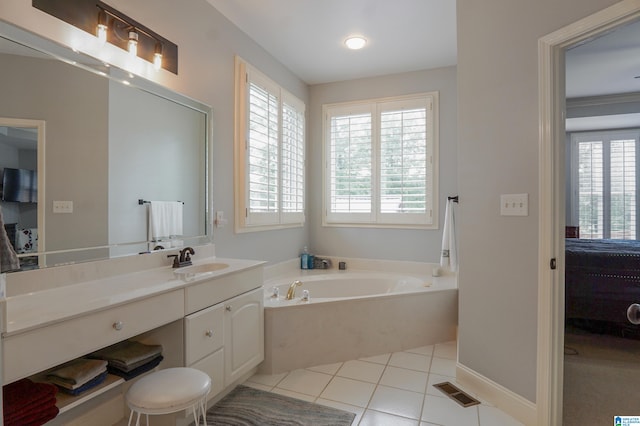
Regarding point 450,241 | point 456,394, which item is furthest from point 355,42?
point 456,394

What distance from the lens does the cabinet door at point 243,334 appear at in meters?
2.09

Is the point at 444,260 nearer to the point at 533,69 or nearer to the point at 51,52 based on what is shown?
the point at 533,69

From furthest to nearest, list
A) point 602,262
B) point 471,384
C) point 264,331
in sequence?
point 602,262 < point 264,331 < point 471,384

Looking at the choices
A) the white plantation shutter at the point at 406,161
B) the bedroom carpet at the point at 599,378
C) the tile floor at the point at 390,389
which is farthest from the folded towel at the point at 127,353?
the white plantation shutter at the point at 406,161

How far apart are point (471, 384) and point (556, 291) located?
2.95 ft

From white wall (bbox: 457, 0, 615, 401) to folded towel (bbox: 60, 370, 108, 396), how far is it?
6.90 feet

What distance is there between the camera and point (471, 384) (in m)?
2.28

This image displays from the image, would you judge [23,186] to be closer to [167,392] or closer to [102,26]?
[102,26]

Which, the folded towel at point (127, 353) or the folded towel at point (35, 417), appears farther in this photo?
the folded towel at point (127, 353)

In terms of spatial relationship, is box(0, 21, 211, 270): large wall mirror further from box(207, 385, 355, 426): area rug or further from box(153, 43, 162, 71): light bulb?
box(207, 385, 355, 426): area rug

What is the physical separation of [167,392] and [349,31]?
9.49ft

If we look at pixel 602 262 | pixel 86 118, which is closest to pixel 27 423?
pixel 86 118

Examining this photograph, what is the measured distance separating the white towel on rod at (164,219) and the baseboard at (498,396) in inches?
85.2

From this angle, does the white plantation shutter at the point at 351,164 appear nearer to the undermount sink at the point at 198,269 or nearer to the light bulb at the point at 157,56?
the undermount sink at the point at 198,269
